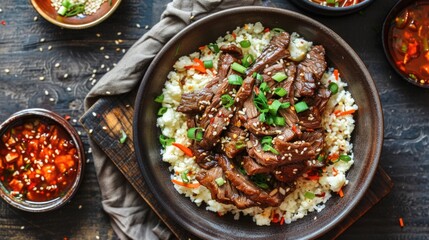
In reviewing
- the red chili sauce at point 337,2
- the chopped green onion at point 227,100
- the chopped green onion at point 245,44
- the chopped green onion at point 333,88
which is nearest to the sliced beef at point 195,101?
the chopped green onion at point 227,100

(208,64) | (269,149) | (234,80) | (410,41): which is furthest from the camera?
(410,41)

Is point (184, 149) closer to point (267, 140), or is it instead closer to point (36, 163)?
point (267, 140)

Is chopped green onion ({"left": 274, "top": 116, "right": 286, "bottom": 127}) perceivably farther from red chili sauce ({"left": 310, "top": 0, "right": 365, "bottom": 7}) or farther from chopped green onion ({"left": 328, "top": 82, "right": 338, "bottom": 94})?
red chili sauce ({"left": 310, "top": 0, "right": 365, "bottom": 7})

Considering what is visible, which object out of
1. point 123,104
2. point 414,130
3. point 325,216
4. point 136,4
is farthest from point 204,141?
point 414,130

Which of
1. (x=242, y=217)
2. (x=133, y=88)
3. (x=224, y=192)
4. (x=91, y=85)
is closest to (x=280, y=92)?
(x=224, y=192)

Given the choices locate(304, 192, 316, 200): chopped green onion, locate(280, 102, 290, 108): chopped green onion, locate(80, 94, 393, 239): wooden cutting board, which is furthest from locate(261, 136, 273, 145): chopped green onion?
locate(80, 94, 393, 239): wooden cutting board
